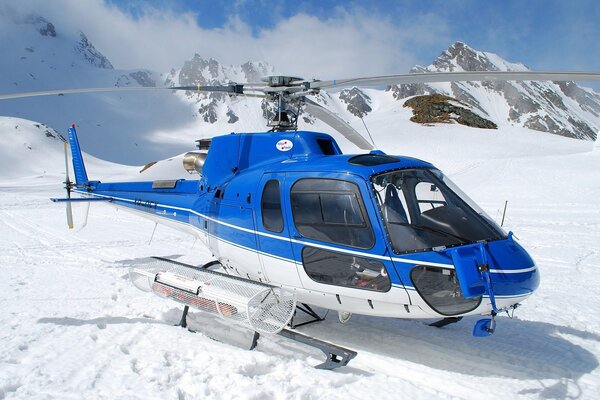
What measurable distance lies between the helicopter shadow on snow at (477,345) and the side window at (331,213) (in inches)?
55.9

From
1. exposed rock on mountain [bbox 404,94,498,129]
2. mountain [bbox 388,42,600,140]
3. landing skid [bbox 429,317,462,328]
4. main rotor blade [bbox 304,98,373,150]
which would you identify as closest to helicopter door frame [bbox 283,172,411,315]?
main rotor blade [bbox 304,98,373,150]

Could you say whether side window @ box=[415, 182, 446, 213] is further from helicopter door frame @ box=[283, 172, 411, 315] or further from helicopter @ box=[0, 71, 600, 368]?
helicopter door frame @ box=[283, 172, 411, 315]

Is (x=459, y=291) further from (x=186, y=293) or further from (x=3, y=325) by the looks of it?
(x=3, y=325)

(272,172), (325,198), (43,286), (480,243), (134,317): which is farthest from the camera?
(43,286)

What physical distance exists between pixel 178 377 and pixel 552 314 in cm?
504

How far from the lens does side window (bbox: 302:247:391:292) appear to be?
166 inches

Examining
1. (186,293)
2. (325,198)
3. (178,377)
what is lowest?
(178,377)

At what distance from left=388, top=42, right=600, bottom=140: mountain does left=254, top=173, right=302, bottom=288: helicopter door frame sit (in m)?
113

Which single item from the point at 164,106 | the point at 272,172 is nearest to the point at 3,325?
the point at 272,172

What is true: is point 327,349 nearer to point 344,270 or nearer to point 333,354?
point 333,354

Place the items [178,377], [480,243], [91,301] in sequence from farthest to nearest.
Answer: [91,301] < [178,377] < [480,243]

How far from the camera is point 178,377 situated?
418 centimetres

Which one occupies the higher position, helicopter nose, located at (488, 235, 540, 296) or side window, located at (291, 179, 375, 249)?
side window, located at (291, 179, 375, 249)

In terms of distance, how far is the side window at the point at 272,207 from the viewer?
4949 millimetres
